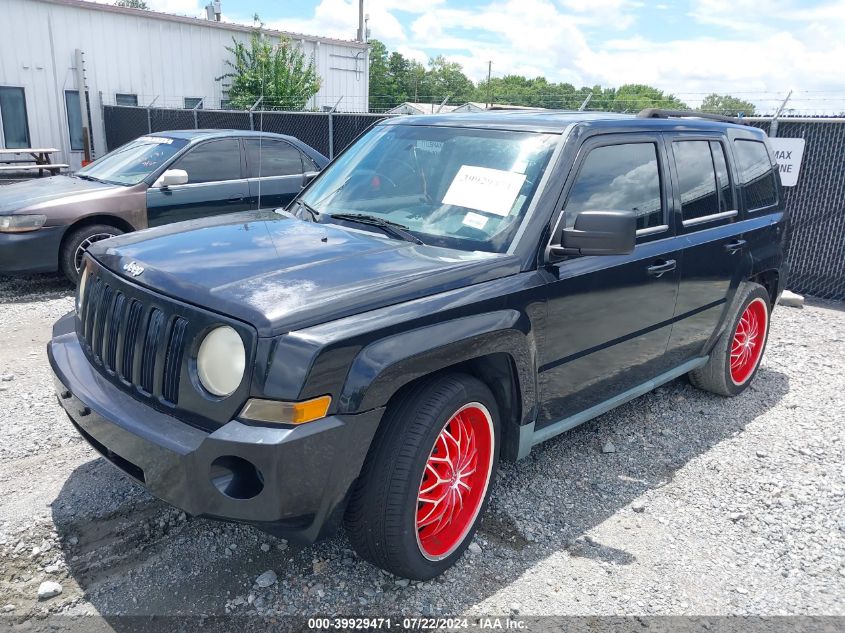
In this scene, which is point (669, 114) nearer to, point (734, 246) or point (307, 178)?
point (734, 246)

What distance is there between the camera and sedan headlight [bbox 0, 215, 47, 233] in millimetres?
6781

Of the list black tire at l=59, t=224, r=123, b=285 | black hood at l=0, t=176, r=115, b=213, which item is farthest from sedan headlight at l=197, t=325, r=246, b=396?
black hood at l=0, t=176, r=115, b=213

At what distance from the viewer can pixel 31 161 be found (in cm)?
1700

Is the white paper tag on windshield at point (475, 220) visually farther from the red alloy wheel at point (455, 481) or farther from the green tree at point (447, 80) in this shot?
the green tree at point (447, 80)

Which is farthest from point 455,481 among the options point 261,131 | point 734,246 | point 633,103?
point 633,103

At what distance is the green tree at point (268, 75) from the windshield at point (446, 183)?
18.1 m

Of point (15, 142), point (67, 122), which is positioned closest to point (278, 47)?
point (67, 122)

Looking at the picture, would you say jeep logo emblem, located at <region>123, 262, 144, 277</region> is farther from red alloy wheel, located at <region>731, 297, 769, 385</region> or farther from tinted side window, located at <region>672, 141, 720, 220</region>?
red alloy wheel, located at <region>731, 297, 769, 385</region>

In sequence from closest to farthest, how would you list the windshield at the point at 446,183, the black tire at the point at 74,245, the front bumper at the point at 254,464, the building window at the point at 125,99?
1. the front bumper at the point at 254,464
2. the windshield at the point at 446,183
3. the black tire at the point at 74,245
4. the building window at the point at 125,99

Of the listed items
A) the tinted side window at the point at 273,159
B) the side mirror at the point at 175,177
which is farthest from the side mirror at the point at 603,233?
the tinted side window at the point at 273,159

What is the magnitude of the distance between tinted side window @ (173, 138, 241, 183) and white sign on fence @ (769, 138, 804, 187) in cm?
651

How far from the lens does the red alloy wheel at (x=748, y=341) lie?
201 inches

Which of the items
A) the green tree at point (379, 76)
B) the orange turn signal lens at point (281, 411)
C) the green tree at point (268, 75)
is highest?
the green tree at point (379, 76)

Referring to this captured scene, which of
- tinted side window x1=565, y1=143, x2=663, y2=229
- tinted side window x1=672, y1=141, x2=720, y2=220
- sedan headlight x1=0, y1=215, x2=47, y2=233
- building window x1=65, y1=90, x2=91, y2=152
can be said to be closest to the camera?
tinted side window x1=565, y1=143, x2=663, y2=229
